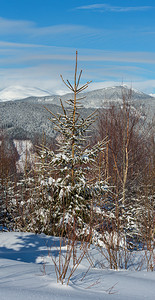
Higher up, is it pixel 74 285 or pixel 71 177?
pixel 71 177

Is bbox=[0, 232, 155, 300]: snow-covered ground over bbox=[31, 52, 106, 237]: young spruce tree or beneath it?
beneath

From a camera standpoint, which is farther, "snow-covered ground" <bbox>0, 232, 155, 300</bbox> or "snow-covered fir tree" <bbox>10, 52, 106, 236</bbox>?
"snow-covered fir tree" <bbox>10, 52, 106, 236</bbox>

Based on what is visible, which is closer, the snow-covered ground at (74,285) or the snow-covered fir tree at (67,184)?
the snow-covered ground at (74,285)

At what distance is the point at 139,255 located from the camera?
445 cm

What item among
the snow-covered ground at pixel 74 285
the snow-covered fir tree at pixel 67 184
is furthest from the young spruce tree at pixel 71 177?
the snow-covered ground at pixel 74 285

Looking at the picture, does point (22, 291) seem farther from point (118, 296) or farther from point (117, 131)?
point (117, 131)

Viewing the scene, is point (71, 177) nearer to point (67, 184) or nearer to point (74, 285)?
point (67, 184)

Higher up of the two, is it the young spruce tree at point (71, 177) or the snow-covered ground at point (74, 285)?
the young spruce tree at point (71, 177)

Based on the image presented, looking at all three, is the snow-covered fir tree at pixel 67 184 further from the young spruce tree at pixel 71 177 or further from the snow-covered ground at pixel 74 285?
the snow-covered ground at pixel 74 285

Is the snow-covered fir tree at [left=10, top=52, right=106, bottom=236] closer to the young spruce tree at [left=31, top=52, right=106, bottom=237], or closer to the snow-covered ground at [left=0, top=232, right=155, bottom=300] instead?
the young spruce tree at [left=31, top=52, right=106, bottom=237]

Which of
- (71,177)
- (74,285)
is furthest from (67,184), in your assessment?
(74,285)

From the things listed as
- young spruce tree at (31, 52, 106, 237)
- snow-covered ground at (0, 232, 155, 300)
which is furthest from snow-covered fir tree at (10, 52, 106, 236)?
snow-covered ground at (0, 232, 155, 300)

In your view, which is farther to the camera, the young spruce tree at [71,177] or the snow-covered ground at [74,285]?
the young spruce tree at [71,177]

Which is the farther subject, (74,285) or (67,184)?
(67,184)
